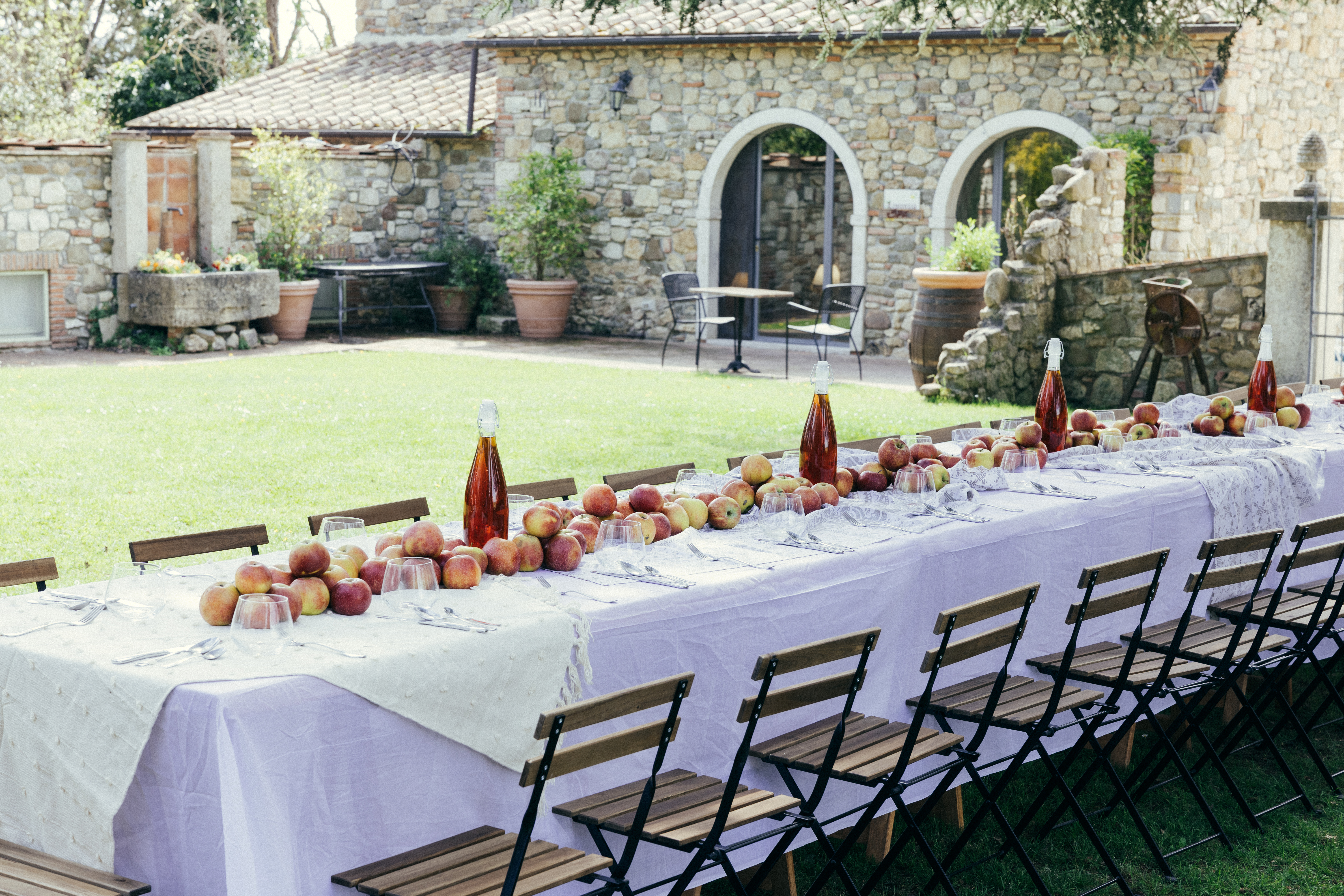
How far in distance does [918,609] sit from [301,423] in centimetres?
688

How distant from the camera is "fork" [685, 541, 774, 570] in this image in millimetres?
3201

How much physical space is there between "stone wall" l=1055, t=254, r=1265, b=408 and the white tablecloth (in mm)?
7120

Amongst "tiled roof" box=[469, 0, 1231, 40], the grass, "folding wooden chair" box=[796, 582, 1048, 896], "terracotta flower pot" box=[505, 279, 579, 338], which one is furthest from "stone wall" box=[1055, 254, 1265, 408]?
"folding wooden chair" box=[796, 582, 1048, 896]

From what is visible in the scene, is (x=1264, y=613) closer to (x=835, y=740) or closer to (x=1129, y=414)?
(x=1129, y=414)

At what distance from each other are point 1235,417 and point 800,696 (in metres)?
2.72

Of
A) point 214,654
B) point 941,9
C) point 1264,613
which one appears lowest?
point 1264,613

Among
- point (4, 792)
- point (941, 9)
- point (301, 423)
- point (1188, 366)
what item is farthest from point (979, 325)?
point (4, 792)

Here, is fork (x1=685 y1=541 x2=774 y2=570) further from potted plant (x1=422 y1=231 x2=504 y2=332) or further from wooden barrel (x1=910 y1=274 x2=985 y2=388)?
potted plant (x1=422 y1=231 x2=504 y2=332)

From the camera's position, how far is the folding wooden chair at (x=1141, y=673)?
3.53m

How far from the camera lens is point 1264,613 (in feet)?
14.5

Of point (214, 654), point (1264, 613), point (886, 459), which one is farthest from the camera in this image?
point (1264, 613)

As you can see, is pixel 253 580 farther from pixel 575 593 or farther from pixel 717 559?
pixel 717 559

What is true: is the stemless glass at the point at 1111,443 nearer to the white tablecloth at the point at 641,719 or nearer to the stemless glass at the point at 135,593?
the white tablecloth at the point at 641,719

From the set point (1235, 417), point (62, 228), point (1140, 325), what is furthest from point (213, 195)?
point (1235, 417)
